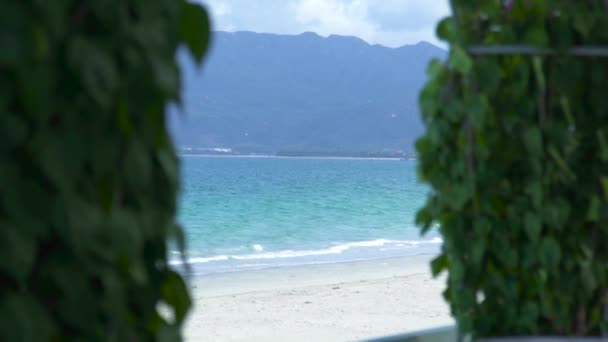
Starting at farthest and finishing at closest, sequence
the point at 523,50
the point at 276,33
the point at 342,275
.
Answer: the point at 276,33 < the point at 342,275 < the point at 523,50

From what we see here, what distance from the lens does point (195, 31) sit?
2.62 ft

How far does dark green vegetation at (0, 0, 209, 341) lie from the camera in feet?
2.16

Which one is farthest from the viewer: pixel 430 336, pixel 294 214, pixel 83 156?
pixel 294 214

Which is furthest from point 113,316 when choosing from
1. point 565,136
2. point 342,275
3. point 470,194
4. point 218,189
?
point 218,189

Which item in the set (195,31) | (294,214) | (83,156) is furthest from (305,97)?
(83,156)

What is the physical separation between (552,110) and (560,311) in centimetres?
40

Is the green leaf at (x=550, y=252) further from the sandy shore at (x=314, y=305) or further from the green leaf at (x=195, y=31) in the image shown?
the sandy shore at (x=314, y=305)

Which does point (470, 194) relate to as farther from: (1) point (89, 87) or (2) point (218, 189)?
(2) point (218, 189)

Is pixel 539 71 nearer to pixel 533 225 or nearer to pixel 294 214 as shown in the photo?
pixel 533 225

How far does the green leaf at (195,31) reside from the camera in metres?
0.80

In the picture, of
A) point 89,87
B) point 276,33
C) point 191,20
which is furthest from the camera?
point 276,33

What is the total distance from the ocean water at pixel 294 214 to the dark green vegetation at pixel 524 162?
2.76ft

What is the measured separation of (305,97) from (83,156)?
63.7 m

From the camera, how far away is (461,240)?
5.20 ft
